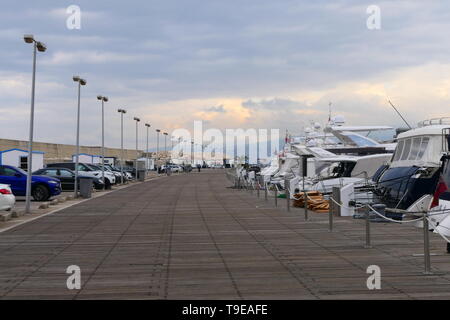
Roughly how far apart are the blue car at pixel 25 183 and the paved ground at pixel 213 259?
932cm

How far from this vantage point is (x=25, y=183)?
104ft

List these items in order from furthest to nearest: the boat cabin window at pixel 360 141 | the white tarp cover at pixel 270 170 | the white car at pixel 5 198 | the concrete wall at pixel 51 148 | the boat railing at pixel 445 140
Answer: the concrete wall at pixel 51 148 → the white tarp cover at pixel 270 170 → the boat cabin window at pixel 360 141 → the boat railing at pixel 445 140 → the white car at pixel 5 198

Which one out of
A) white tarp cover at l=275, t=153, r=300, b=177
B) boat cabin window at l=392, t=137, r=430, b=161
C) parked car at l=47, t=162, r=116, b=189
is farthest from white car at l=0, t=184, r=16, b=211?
white tarp cover at l=275, t=153, r=300, b=177

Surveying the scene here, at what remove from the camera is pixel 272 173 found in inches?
2253

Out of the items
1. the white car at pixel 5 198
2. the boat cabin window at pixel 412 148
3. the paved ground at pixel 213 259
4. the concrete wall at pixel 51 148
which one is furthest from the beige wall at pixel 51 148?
the paved ground at pixel 213 259

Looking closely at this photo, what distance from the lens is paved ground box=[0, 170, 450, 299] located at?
9984 millimetres

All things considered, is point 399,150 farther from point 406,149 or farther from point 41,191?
Result: point 41,191

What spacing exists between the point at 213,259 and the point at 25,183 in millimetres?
20597

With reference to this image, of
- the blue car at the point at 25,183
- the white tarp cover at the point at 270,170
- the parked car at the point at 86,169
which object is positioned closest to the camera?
the blue car at the point at 25,183

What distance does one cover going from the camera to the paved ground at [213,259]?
998 cm

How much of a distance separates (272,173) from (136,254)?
43.5 metres

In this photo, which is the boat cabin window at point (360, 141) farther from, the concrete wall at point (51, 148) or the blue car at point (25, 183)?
the concrete wall at point (51, 148)
